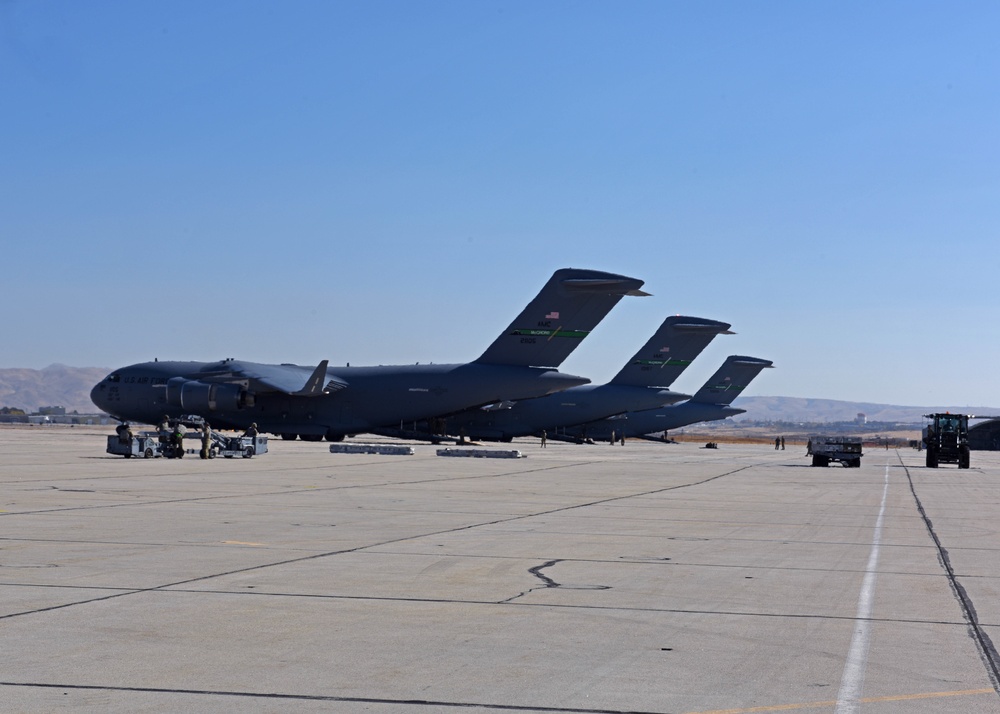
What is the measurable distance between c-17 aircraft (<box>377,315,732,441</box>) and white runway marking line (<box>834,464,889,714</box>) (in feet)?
183

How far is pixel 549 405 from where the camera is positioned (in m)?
75.5

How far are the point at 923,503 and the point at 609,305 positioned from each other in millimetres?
32466

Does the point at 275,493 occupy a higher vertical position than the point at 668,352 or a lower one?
lower

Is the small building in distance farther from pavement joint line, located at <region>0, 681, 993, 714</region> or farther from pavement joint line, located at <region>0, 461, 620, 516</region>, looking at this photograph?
pavement joint line, located at <region>0, 681, 993, 714</region>

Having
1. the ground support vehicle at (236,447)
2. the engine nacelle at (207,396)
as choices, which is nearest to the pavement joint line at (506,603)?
the ground support vehicle at (236,447)

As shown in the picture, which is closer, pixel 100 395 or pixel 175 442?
pixel 175 442

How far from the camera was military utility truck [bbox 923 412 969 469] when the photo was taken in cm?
5362

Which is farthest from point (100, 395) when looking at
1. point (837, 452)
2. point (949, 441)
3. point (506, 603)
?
point (506, 603)

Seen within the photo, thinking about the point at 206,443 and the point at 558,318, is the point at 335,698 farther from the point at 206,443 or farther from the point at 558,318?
the point at 558,318

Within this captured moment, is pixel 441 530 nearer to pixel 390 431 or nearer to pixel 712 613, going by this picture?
pixel 712 613

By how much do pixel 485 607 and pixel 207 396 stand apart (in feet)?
176

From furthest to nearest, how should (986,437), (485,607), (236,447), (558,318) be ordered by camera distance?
(986,437), (558,318), (236,447), (485,607)

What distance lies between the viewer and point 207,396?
62250mm

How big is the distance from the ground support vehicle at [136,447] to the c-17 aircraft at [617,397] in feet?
95.0
